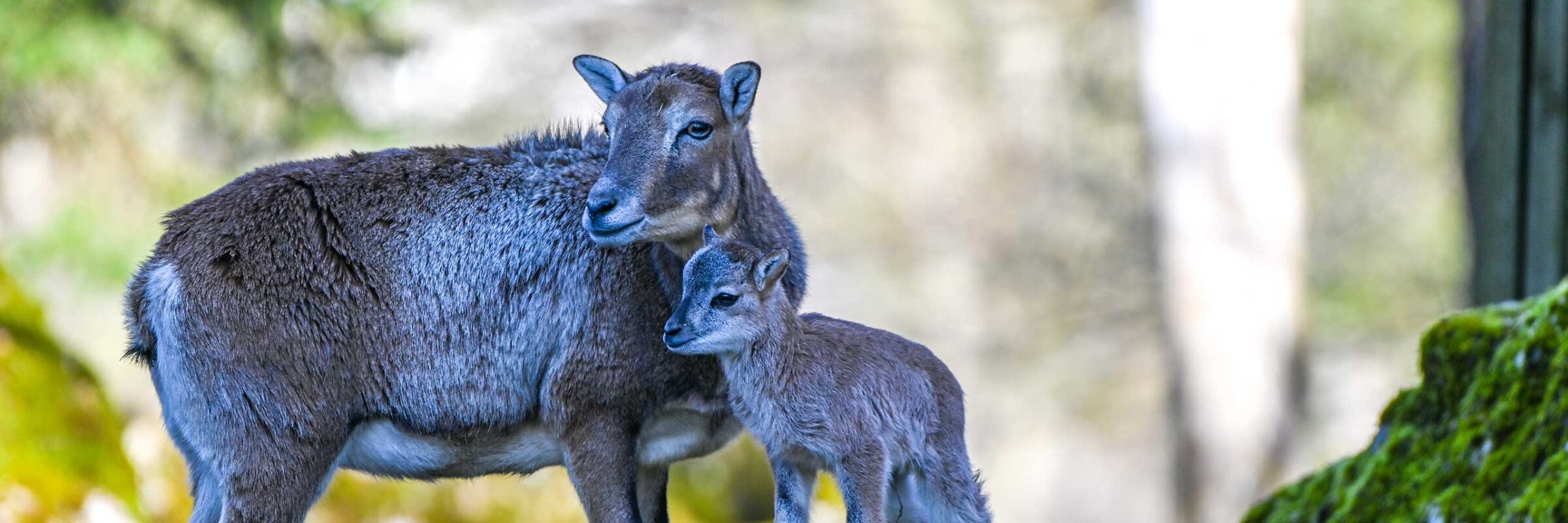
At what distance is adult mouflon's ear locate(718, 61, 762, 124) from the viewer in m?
5.51

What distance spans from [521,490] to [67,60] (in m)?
5.94

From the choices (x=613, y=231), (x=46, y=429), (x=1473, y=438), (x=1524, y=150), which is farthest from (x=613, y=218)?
(x=1524, y=150)

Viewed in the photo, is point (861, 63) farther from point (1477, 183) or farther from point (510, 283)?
point (510, 283)

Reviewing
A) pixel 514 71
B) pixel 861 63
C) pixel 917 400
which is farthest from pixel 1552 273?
pixel 861 63

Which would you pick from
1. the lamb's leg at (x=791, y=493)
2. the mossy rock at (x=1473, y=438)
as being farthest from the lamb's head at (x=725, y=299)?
the mossy rock at (x=1473, y=438)

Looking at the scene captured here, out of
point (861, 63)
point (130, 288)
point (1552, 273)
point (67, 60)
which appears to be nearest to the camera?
point (130, 288)

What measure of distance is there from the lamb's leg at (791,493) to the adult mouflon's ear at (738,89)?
1.32m

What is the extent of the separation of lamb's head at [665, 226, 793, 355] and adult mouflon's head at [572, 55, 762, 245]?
0.18m

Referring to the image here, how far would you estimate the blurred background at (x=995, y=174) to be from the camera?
13.9m

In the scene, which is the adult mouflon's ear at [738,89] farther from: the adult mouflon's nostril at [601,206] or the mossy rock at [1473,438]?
the mossy rock at [1473,438]

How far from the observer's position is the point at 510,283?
588 cm

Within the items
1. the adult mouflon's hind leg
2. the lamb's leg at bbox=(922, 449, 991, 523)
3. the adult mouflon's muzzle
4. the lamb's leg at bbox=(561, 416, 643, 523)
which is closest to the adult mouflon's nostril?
the adult mouflon's muzzle

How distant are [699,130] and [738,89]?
22 cm

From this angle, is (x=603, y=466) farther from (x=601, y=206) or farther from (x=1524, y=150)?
(x=1524, y=150)
